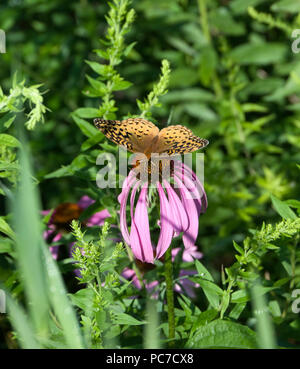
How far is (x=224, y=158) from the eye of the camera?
59.8 inches

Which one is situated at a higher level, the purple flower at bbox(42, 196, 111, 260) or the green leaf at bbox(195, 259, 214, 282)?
the purple flower at bbox(42, 196, 111, 260)

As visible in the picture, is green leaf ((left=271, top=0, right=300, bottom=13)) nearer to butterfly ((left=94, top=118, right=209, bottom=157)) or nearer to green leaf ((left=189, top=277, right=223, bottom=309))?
butterfly ((left=94, top=118, right=209, bottom=157))

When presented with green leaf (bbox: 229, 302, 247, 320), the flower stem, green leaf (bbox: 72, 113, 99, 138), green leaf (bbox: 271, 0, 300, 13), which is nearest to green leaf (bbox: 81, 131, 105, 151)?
green leaf (bbox: 72, 113, 99, 138)

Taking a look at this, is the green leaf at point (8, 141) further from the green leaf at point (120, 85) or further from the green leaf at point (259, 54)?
the green leaf at point (259, 54)

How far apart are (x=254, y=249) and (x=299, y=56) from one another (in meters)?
1.08

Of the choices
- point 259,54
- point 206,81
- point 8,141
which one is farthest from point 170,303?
point 259,54

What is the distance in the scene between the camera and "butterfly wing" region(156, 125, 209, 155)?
2.32 feet

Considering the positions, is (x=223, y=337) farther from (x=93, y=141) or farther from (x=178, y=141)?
(x=93, y=141)

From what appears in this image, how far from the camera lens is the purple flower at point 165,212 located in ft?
2.29

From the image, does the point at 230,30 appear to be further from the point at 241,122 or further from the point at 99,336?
the point at 99,336

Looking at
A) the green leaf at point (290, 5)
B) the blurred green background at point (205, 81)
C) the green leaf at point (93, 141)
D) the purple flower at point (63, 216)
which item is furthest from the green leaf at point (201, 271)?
the green leaf at point (290, 5)

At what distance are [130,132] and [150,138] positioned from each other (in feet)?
0.10

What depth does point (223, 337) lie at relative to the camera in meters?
0.63
